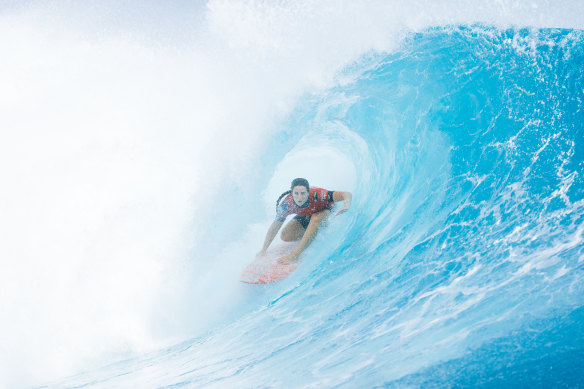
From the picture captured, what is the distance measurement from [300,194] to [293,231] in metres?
0.71

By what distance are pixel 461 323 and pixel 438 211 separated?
180cm

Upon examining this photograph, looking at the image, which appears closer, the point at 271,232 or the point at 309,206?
the point at 309,206

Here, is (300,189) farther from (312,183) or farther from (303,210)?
(312,183)

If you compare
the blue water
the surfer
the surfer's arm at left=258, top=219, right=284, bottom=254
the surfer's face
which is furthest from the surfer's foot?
the surfer's face

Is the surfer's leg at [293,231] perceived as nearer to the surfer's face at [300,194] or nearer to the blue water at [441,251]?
the blue water at [441,251]

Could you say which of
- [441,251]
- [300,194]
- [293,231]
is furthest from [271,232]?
[441,251]

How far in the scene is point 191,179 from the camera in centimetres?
642

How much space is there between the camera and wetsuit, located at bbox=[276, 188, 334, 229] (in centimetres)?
521

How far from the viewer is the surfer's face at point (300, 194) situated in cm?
499

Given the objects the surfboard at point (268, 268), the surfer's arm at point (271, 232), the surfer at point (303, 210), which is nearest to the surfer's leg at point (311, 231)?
the surfer at point (303, 210)

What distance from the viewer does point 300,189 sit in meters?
4.99

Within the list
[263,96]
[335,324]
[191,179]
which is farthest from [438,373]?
[263,96]

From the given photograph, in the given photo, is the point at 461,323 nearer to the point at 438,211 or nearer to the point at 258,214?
the point at 438,211

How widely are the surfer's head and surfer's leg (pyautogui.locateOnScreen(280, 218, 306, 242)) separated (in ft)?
1.60
